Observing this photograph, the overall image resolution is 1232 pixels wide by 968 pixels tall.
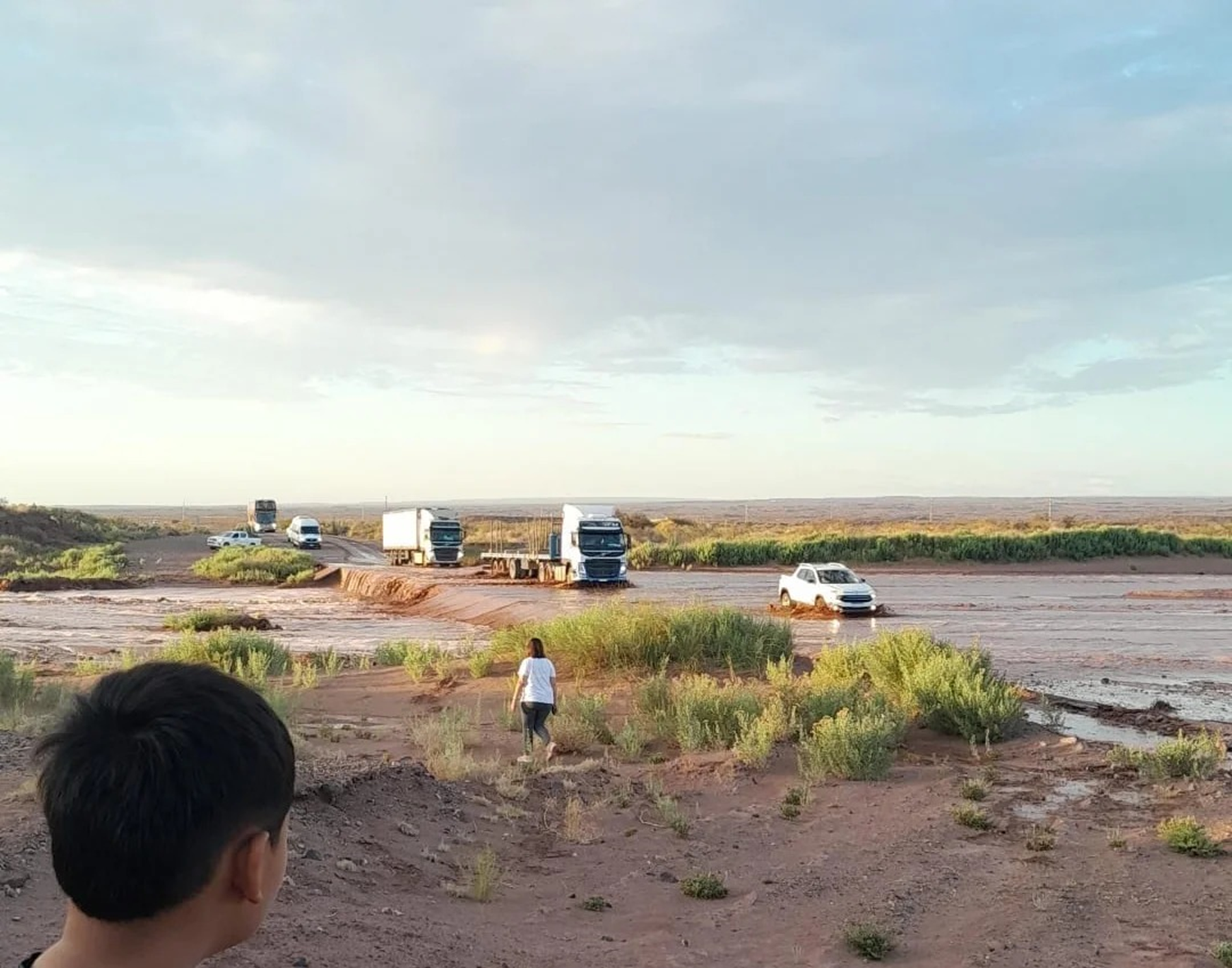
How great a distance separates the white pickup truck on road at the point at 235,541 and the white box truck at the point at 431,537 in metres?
13.6

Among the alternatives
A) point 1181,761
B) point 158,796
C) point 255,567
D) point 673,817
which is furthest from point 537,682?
point 255,567

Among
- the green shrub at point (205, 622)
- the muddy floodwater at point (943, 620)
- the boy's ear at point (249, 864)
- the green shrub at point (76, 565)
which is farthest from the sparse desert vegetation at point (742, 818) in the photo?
the green shrub at point (76, 565)

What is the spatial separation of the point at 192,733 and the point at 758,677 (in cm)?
1890

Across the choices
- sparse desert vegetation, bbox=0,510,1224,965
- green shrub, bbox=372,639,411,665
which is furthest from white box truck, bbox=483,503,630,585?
sparse desert vegetation, bbox=0,510,1224,965

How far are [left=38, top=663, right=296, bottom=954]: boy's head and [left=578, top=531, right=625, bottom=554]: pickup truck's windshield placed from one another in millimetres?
43577

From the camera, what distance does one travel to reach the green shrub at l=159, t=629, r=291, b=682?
21.1m

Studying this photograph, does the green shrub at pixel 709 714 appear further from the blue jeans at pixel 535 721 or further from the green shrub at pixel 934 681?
the blue jeans at pixel 535 721

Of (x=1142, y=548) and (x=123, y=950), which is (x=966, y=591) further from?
(x=123, y=950)

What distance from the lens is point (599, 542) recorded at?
45.9 metres

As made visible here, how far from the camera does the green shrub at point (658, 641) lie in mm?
21203

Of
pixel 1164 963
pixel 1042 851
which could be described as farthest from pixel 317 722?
pixel 1164 963

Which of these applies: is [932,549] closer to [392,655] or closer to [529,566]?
[529,566]

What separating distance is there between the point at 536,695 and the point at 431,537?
163ft

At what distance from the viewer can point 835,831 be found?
34.1 feet
